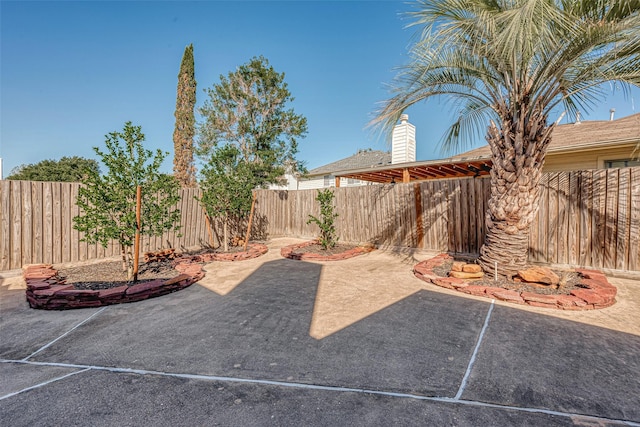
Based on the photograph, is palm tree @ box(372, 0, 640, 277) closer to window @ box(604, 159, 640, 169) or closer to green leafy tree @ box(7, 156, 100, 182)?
window @ box(604, 159, 640, 169)

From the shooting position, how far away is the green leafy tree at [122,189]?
457 cm

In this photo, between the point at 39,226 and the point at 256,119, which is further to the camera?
the point at 256,119

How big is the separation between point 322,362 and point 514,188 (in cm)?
387

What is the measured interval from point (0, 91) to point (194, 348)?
537 inches

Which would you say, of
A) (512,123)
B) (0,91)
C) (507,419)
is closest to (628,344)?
(507,419)

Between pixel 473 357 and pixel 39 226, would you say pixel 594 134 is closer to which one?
pixel 473 357

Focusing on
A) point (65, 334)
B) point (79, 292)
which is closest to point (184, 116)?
point (79, 292)

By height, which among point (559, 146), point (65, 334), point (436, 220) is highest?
point (559, 146)

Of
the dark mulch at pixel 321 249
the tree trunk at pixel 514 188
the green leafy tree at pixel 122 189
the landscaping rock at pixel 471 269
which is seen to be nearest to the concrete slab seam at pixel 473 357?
the landscaping rock at pixel 471 269

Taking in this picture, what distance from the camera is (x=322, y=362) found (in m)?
2.42

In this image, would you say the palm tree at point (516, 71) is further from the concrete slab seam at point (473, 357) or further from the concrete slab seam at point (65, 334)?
the concrete slab seam at point (65, 334)

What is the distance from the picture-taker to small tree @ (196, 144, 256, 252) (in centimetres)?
715

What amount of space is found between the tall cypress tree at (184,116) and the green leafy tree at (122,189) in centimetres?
1127

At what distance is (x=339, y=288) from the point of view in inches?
179
